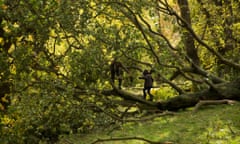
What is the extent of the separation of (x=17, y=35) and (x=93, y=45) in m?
2.05

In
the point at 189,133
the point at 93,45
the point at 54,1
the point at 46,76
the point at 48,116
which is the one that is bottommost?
the point at 189,133

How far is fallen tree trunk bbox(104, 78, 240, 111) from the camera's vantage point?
11609 millimetres

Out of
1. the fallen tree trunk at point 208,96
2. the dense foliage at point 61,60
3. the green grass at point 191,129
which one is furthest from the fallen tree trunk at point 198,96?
the dense foliage at point 61,60

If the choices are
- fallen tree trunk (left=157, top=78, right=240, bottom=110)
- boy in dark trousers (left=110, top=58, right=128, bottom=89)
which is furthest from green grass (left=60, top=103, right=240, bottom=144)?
boy in dark trousers (left=110, top=58, right=128, bottom=89)

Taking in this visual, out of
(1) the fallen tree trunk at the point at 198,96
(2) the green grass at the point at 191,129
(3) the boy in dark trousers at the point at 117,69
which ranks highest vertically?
(3) the boy in dark trousers at the point at 117,69

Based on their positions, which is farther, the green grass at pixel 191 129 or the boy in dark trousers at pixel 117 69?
the boy in dark trousers at pixel 117 69

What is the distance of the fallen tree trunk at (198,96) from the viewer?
11.6 meters

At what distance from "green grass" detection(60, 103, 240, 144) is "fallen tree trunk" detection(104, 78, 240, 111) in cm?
40

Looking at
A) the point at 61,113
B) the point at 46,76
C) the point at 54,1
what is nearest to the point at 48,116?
the point at 61,113

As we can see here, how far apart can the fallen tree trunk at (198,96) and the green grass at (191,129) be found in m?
0.40

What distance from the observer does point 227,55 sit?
51.1ft

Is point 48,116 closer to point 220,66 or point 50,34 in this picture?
point 50,34

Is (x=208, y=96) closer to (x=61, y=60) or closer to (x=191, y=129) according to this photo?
(x=191, y=129)

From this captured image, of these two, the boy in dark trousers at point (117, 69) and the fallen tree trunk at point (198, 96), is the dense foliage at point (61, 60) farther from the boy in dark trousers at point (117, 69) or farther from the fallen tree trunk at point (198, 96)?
the fallen tree trunk at point (198, 96)
